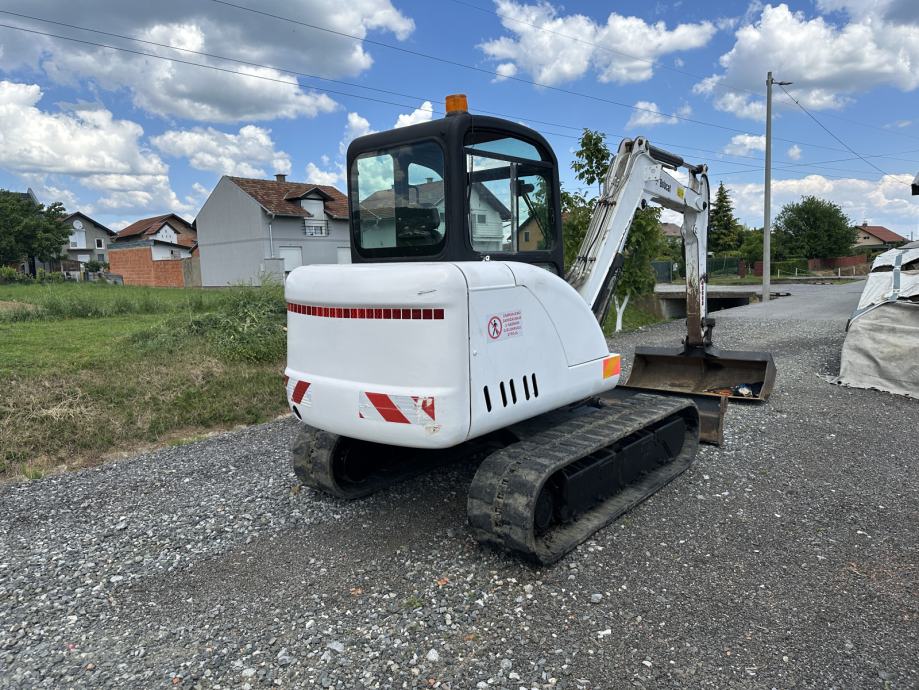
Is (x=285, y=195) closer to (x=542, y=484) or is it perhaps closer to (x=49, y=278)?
(x=49, y=278)

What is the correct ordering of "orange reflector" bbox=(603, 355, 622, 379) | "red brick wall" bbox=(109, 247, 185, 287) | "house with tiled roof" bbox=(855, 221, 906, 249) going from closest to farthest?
"orange reflector" bbox=(603, 355, 622, 379) < "red brick wall" bbox=(109, 247, 185, 287) < "house with tiled roof" bbox=(855, 221, 906, 249)

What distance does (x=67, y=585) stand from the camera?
3.82 meters

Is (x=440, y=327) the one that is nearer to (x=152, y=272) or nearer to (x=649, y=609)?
(x=649, y=609)

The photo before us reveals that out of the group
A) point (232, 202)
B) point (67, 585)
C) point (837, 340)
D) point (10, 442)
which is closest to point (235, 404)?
point (10, 442)

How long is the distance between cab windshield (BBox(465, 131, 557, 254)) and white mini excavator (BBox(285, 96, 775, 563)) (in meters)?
0.01

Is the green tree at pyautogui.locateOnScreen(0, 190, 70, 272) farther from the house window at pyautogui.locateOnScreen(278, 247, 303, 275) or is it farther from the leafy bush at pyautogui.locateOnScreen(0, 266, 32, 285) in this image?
the house window at pyautogui.locateOnScreen(278, 247, 303, 275)

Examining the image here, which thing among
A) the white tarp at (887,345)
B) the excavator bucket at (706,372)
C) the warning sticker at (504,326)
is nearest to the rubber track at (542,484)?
the warning sticker at (504,326)

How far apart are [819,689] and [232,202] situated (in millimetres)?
39868

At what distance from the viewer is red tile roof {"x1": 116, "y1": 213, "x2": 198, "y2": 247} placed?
59.5m

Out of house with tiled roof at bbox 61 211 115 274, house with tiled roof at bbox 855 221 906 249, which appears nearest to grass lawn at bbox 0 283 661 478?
house with tiled roof at bbox 61 211 115 274

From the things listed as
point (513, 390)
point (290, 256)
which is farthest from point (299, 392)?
point (290, 256)

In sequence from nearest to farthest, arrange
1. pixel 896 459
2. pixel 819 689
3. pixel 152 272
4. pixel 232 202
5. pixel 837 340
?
1. pixel 819 689
2. pixel 896 459
3. pixel 837 340
4. pixel 232 202
5. pixel 152 272

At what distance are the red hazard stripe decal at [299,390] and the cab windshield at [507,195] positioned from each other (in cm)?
140

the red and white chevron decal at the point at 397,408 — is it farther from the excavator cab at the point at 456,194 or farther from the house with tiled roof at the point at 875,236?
the house with tiled roof at the point at 875,236
